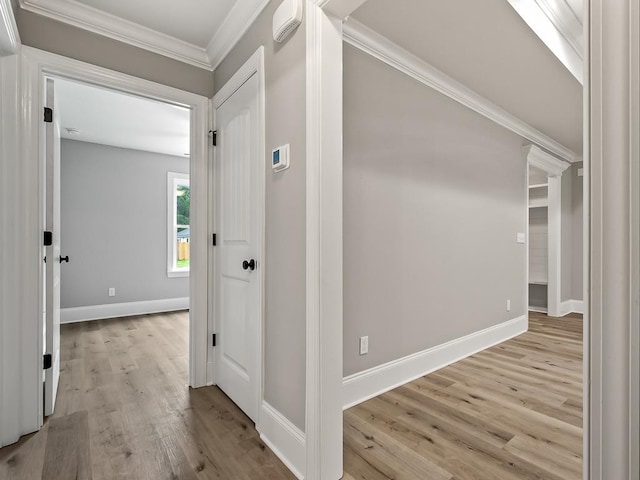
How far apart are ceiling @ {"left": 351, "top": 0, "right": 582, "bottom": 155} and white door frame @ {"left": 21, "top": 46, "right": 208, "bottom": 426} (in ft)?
4.42

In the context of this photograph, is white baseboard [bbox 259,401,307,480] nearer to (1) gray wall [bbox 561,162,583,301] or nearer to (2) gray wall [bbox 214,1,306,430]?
(2) gray wall [bbox 214,1,306,430]

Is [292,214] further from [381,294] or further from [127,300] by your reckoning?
[127,300]

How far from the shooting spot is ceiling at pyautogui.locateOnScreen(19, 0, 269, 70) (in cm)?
190

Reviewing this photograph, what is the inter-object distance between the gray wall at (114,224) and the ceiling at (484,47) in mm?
4259

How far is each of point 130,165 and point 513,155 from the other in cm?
520

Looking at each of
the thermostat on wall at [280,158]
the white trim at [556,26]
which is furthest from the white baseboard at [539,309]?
the thermostat on wall at [280,158]

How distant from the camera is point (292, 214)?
5.18 feet

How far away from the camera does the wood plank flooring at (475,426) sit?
1.54 metres

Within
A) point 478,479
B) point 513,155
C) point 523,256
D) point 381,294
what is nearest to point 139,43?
point 381,294

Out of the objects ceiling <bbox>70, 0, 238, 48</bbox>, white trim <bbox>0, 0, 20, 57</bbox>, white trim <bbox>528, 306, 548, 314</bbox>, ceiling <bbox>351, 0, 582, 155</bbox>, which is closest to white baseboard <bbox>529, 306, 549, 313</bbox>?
white trim <bbox>528, 306, 548, 314</bbox>

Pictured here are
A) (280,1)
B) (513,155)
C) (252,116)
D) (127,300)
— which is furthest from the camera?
(127,300)

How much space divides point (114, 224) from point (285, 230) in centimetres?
428

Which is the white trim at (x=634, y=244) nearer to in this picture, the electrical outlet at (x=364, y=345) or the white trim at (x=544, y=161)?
the electrical outlet at (x=364, y=345)

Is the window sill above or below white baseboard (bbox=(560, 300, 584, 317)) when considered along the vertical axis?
above
